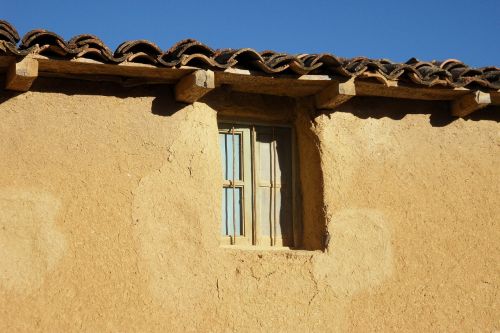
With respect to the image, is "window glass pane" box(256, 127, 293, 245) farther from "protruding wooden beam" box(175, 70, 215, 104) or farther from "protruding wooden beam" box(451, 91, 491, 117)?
"protruding wooden beam" box(451, 91, 491, 117)

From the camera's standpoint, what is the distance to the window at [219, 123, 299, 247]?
254 inches

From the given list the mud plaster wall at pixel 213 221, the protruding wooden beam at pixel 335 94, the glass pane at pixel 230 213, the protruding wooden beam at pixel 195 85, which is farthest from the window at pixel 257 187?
the protruding wooden beam at pixel 195 85

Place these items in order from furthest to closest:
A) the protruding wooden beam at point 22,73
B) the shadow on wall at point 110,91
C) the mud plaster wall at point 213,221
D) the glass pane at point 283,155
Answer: the glass pane at point 283,155
the shadow on wall at point 110,91
the mud plaster wall at point 213,221
the protruding wooden beam at point 22,73

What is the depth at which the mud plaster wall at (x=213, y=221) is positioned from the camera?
18.4 ft

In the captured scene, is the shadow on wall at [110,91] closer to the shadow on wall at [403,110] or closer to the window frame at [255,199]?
the window frame at [255,199]

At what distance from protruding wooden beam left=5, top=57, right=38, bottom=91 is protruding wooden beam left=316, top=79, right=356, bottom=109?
2.12m

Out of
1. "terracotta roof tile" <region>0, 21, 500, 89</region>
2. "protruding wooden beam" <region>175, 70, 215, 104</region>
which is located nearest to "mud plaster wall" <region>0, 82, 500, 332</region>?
"protruding wooden beam" <region>175, 70, 215, 104</region>

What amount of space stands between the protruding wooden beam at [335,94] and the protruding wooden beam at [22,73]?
2.12 m

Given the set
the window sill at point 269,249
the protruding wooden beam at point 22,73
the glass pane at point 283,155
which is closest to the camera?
the protruding wooden beam at point 22,73

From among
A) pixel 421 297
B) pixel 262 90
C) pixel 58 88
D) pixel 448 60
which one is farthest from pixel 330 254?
pixel 58 88

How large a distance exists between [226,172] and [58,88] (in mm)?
1409

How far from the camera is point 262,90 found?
6426mm

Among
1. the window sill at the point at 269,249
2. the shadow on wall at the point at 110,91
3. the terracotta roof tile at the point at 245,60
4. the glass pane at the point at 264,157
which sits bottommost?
the window sill at the point at 269,249

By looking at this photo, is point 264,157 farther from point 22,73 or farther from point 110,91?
point 22,73
